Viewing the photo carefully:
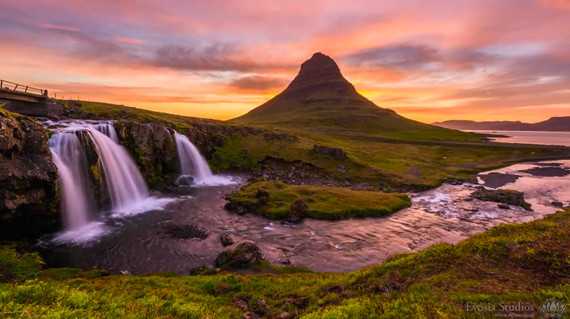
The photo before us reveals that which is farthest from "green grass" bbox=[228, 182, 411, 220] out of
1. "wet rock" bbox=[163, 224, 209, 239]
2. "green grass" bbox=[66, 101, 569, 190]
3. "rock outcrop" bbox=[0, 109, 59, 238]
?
"rock outcrop" bbox=[0, 109, 59, 238]

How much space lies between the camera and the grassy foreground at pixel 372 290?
10.2 m

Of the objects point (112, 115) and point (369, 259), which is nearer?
point (369, 259)

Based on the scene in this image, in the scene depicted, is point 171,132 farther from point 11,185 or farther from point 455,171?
point 455,171

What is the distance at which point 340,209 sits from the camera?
4547cm

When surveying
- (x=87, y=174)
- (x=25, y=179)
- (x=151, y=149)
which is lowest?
(x=87, y=174)

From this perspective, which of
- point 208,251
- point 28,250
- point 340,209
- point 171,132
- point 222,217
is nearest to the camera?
point 28,250

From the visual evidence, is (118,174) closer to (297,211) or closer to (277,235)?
(277,235)

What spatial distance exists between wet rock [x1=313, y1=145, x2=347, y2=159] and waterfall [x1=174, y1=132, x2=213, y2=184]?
3571cm

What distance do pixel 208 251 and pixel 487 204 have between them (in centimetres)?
5325

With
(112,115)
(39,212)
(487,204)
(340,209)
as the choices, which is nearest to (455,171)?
(487,204)

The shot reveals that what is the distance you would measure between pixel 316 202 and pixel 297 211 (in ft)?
19.3

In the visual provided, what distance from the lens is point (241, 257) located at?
26750mm

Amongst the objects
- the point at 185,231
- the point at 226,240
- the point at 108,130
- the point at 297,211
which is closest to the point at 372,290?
the point at 226,240

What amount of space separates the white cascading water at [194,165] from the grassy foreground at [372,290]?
157ft
